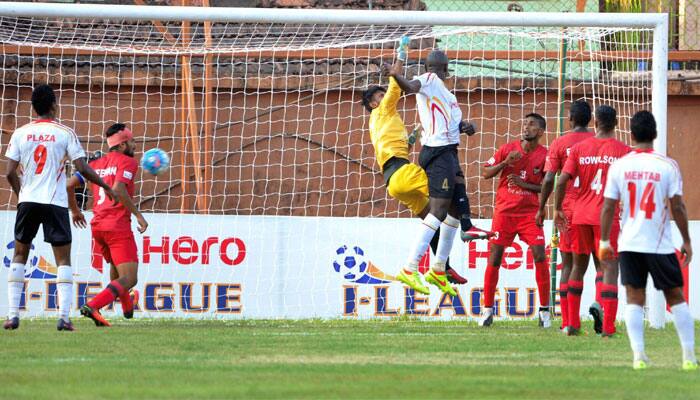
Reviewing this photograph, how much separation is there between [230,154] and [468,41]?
4387 mm

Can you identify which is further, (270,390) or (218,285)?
(218,285)

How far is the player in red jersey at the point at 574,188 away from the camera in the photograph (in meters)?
12.5

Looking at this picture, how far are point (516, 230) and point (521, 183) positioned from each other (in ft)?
1.62

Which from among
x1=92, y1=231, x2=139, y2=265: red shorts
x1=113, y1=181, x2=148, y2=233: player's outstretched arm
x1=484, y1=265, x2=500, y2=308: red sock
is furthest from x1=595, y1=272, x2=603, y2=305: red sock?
x1=92, y1=231, x2=139, y2=265: red shorts

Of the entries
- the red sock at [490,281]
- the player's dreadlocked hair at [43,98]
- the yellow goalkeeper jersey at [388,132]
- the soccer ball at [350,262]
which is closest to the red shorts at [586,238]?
the red sock at [490,281]

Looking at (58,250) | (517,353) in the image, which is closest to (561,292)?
(517,353)

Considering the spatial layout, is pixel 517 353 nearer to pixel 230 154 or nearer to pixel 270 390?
pixel 270 390

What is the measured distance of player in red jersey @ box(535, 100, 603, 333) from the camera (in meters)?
12.5

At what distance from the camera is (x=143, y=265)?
15.8 metres

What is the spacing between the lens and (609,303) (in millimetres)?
11875

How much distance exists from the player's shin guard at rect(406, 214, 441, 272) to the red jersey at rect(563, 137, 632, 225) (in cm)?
159

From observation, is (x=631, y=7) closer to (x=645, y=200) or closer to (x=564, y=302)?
(x=564, y=302)

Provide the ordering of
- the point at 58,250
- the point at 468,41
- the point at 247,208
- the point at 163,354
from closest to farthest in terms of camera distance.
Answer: the point at 163,354, the point at 58,250, the point at 247,208, the point at 468,41

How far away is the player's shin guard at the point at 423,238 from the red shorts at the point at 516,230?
30.5 inches
